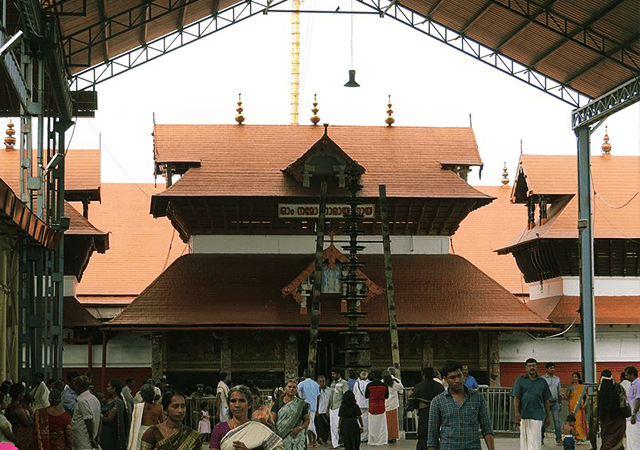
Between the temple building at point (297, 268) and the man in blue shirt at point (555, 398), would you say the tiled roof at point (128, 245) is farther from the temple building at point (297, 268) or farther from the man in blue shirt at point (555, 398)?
the man in blue shirt at point (555, 398)

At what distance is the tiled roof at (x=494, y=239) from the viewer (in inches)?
1738

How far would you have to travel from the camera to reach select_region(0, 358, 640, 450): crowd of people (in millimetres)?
10469

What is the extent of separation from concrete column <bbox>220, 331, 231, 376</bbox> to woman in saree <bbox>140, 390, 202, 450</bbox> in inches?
979

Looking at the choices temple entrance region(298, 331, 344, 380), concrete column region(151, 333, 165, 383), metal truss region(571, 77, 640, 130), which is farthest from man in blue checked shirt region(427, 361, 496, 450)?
temple entrance region(298, 331, 344, 380)

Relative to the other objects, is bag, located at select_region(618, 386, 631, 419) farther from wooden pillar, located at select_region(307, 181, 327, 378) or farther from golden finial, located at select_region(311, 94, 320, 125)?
golden finial, located at select_region(311, 94, 320, 125)

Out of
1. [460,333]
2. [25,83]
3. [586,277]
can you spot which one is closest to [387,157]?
[460,333]

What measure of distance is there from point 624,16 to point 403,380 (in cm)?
1235

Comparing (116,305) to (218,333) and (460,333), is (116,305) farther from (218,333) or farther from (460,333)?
(460,333)

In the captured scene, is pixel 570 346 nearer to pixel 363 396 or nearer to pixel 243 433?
pixel 363 396

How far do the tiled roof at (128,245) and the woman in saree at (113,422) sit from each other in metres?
23.3

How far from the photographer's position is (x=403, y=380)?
3612 centimetres

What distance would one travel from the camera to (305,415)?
14.4 meters

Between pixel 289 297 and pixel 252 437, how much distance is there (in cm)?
2596

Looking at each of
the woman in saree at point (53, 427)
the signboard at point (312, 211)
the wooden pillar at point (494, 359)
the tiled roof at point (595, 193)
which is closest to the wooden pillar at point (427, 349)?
the wooden pillar at point (494, 359)
